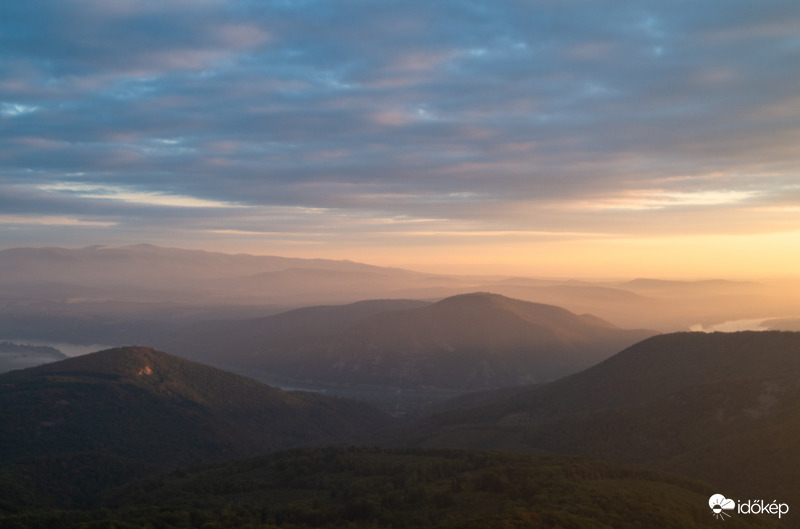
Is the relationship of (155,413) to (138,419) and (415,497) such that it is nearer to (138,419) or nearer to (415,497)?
(138,419)

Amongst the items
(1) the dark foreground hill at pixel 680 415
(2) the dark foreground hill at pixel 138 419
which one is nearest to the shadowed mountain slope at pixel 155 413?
(2) the dark foreground hill at pixel 138 419

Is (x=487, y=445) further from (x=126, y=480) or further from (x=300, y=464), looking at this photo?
(x=126, y=480)

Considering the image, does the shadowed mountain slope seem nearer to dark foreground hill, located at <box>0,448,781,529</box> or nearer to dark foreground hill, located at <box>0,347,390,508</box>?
dark foreground hill, located at <box>0,347,390,508</box>

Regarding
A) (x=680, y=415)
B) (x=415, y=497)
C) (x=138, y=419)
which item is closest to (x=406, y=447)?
(x=680, y=415)

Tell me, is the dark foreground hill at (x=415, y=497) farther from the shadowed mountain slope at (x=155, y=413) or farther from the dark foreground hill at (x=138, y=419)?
the shadowed mountain slope at (x=155, y=413)

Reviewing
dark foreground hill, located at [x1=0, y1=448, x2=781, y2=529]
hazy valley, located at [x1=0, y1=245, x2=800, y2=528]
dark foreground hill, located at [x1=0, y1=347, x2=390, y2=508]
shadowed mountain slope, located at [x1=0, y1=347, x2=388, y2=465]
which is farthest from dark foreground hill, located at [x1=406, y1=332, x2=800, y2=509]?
dark foreground hill, located at [x1=0, y1=347, x2=390, y2=508]
